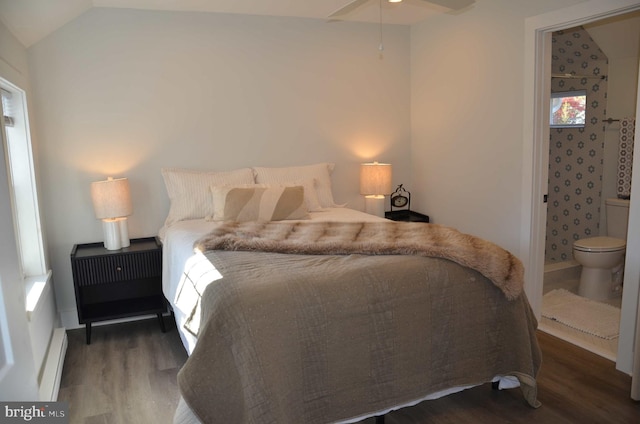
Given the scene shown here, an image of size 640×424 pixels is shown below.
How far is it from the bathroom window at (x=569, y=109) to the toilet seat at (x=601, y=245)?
1110 mm

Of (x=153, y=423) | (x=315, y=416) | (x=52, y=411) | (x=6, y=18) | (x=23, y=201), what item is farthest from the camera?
(x=23, y=201)

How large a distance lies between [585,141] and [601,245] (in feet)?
3.59

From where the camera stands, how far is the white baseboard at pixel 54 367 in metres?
2.44

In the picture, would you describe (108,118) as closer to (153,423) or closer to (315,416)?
(153,423)

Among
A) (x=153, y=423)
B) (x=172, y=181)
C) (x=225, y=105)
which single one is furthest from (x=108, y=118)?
(x=153, y=423)

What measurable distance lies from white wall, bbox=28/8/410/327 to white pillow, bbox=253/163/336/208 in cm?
14

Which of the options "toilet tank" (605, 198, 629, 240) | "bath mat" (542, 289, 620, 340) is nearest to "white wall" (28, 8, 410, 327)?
"bath mat" (542, 289, 620, 340)

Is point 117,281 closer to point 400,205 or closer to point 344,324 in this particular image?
point 344,324

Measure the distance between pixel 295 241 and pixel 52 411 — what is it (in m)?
1.30

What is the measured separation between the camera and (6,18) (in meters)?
2.49

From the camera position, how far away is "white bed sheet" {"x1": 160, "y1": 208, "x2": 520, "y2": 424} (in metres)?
2.18

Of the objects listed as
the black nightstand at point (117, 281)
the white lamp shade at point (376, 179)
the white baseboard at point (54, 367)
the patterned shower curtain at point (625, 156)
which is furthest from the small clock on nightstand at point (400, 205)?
the white baseboard at point (54, 367)

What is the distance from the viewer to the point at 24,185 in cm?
302

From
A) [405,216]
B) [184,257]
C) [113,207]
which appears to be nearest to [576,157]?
[405,216]
